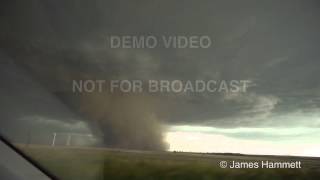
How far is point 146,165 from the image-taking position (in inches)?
101

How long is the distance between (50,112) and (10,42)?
44 centimetres

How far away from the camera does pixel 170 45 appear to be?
262cm

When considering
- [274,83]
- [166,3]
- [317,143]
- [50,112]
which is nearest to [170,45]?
[166,3]

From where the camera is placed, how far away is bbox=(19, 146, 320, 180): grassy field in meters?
2.51

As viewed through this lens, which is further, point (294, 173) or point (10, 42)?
point (10, 42)

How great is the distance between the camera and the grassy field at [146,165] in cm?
251

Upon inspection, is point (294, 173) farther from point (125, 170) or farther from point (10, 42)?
point (10, 42)

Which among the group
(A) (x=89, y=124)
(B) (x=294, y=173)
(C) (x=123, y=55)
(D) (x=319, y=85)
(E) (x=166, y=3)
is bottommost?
(B) (x=294, y=173)

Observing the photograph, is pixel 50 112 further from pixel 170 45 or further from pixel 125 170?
pixel 170 45

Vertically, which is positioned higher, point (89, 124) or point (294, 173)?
point (89, 124)

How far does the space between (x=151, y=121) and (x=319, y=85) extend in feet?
2.92

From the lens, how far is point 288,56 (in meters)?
2.56

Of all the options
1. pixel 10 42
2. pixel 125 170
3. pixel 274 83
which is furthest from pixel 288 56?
pixel 10 42

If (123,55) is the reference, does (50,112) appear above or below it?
below
